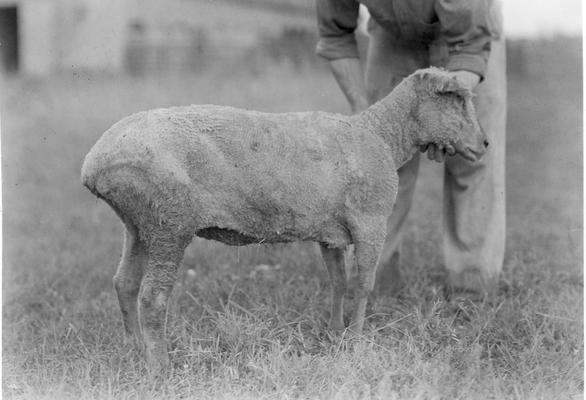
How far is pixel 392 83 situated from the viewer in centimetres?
493

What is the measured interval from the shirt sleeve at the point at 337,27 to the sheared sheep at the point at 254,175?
0.80 metres

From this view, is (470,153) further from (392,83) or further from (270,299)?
(270,299)

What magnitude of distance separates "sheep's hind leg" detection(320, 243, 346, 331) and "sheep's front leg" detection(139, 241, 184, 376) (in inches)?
40.0

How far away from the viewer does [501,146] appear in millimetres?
5078

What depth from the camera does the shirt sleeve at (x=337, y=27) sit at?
4.67 metres

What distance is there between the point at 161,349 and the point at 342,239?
1.10 m

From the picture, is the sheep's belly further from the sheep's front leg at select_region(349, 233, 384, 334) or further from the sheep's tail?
the sheep's front leg at select_region(349, 233, 384, 334)

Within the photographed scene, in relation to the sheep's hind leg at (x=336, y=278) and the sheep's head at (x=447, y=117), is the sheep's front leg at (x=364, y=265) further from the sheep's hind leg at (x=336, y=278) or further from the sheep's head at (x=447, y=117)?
the sheep's head at (x=447, y=117)

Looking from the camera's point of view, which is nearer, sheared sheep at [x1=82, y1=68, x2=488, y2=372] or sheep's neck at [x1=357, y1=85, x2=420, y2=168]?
sheared sheep at [x1=82, y1=68, x2=488, y2=372]

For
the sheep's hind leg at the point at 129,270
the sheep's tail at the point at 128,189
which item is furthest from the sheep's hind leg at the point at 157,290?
the sheep's hind leg at the point at 129,270

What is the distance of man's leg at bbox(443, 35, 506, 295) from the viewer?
494 cm

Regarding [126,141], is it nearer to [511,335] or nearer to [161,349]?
[161,349]

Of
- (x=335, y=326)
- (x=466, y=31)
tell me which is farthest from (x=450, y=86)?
(x=335, y=326)

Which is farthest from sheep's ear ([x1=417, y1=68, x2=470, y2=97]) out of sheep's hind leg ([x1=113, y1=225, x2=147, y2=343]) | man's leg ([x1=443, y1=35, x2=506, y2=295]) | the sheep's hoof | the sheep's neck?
sheep's hind leg ([x1=113, y1=225, x2=147, y2=343])
